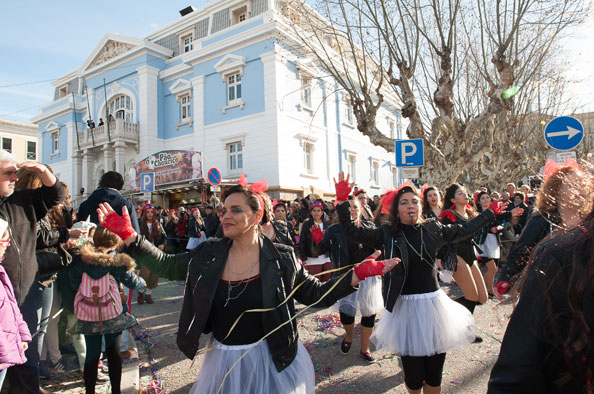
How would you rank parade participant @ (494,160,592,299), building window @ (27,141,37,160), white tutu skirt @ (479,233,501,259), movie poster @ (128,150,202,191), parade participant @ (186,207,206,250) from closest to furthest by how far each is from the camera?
parade participant @ (494,160,592,299)
white tutu skirt @ (479,233,501,259)
parade participant @ (186,207,206,250)
movie poster @ (128,150,202,191)
building window @ (27,141,37,160)

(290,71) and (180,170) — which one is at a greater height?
(290,71)

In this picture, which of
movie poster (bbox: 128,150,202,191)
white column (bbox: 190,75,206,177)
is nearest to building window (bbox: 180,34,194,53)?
white column (bbox: 190,75,206,177)

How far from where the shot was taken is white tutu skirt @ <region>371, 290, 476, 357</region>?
3133 mm

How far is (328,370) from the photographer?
419 cm

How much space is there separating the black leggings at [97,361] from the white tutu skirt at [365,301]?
2526 mm

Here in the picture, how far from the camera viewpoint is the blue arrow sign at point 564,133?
744 cm

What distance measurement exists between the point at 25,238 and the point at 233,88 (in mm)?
19102

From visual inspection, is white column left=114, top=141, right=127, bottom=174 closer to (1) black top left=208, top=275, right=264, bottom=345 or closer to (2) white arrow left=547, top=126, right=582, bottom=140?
(2) white arrow left=547, top=126, right=582, bottom=140

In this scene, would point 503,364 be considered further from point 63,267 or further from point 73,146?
point 73,146

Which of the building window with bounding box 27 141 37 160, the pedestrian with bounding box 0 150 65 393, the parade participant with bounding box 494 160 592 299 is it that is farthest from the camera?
the building window with bounding box 27 141 37 160

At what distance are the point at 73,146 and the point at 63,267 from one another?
28.5m

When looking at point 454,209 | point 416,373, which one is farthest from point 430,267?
point 454,209

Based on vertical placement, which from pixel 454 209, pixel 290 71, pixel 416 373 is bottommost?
pixel 416 373

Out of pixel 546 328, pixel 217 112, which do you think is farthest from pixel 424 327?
pixel 217 112
